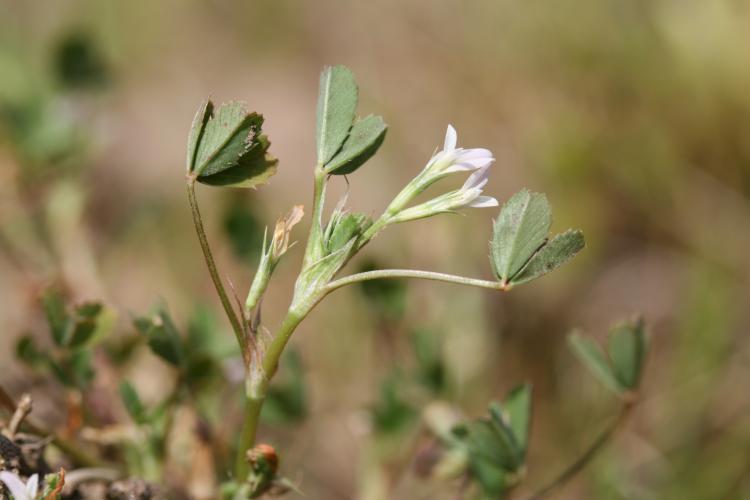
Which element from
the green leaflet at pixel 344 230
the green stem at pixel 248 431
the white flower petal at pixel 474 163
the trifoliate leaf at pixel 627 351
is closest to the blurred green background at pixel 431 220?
the green stem at pixel 248 431

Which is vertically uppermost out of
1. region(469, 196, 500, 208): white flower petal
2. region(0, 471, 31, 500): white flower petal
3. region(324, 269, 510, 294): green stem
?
region(469, 196, 500, 208): white flower petal

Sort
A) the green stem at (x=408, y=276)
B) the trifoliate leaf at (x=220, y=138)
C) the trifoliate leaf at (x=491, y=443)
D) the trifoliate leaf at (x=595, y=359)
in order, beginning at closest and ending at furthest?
1. the green stem at (x=408, y=276)
2. the trifoliate leaf at (x=220, y=138)
3. the trifoliate leaf at (x=491, y=443)
4. the trifoliate leaf at (x=595, y=359)

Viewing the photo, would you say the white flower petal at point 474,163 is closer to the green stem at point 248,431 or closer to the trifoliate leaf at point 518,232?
the trifoliate leaf at point 518,232

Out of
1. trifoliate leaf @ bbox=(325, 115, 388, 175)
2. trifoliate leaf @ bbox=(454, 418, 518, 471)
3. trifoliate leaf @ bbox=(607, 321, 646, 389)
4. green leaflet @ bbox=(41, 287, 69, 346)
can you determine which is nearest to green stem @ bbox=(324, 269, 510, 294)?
trifoliate leaf @ bbox=(325, 115, 388, 175)

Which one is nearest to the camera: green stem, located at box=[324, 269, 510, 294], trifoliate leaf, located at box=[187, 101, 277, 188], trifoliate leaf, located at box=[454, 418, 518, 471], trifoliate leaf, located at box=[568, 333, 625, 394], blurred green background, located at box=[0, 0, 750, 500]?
green stem, located at box=[324, 269, 510, 294]

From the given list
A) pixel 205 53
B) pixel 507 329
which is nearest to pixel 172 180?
pixel 205 53

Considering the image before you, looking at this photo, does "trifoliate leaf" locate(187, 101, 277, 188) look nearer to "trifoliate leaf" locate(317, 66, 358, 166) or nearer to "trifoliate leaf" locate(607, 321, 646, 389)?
"trifoliate leaf" locate(317, 66, 358, 166)
